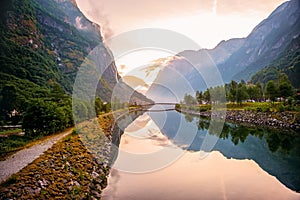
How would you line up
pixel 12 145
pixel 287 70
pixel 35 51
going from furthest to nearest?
pixel 35 51, pixel 287 70, pixel 12 145

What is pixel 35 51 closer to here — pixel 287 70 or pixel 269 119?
pixel 269 119

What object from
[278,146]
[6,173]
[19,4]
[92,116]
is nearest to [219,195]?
[6,173]

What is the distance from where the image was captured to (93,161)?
61.9 feet

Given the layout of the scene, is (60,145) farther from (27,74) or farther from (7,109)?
(27,74)

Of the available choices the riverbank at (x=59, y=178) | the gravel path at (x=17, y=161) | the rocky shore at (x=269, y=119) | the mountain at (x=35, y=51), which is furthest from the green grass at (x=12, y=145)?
the mountain at (x=35, y=51)

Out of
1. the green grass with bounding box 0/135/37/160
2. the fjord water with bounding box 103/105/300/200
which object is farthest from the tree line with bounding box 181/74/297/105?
the green grass with bounding box 0/135/37/160

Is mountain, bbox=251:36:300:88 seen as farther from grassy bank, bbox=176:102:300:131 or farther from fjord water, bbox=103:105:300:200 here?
fjord water, bbox=103:105:300:200

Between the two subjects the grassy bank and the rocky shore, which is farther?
the grassy bank

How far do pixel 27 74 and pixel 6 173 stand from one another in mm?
97186

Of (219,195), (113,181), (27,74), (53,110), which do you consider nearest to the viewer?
(219,195)

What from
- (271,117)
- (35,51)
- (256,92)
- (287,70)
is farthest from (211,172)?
(35,51)

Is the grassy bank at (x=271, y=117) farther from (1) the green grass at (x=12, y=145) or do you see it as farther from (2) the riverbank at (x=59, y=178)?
(1) the green grass at (x=12, y=145)

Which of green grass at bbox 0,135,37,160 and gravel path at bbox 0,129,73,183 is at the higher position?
green grass at bbox 0,135,37,160

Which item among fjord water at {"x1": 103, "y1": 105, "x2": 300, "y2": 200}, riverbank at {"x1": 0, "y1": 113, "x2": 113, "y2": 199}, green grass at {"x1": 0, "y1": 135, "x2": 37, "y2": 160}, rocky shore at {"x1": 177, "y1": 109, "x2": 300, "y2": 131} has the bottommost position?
fjord water at {"x1": 103, "y1": 105, "x2": 300, "y2": 200}
